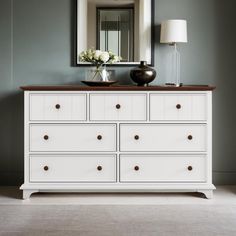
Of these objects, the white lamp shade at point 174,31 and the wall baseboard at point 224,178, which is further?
the wall baseboard at point 224,178

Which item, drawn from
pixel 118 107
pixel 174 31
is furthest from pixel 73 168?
pixel 174 31

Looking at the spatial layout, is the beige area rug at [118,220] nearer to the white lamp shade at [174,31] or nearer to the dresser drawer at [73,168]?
the dresser drawer at [73,168]

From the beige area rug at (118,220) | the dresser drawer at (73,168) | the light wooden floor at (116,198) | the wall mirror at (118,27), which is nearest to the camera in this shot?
the beige area rug at (118,220)

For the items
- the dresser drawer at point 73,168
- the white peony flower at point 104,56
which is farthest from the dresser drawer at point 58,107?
the white peony flower at point 104,56

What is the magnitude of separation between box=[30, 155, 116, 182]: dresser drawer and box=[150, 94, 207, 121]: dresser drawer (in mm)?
512

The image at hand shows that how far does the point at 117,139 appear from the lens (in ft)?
13.6

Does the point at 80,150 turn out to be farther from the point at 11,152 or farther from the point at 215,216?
the point at 215,216

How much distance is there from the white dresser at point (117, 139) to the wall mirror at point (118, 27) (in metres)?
0.62

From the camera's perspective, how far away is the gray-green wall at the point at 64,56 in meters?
4.59

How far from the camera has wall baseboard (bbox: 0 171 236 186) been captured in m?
4.66

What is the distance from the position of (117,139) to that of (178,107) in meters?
0.55

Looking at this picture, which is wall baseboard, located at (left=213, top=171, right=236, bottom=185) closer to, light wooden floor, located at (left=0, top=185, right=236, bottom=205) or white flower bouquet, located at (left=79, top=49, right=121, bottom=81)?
light wooden floor, located at (left=0, top=185, right=236, bottom=205)

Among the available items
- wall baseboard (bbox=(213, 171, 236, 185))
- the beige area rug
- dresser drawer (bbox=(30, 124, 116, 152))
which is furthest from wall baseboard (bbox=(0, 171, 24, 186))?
wall baseboard (bbox=(213, 171, 236, 185))

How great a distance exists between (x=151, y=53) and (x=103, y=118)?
85cm
